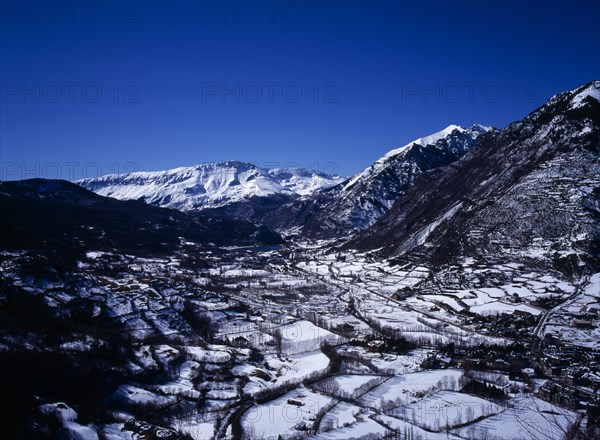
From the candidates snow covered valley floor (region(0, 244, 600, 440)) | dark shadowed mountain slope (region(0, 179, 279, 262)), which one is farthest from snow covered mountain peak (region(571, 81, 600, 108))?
dark shadowed mountain slope (region(0, 179, 279, 262))

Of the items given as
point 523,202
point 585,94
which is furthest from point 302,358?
point 585,94

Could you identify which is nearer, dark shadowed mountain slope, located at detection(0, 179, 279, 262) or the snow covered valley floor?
the snow covered valley floor

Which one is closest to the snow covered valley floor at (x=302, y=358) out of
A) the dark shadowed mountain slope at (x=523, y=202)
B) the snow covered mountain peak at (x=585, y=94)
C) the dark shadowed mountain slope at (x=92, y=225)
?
the dark shadowed mountain slope at (x=523, y=202)

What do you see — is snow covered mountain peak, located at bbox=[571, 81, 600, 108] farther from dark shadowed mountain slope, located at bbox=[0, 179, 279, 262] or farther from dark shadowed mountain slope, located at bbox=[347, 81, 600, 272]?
dark shadowed mountain slope, located at bbox=[0, 179, 279, 262]

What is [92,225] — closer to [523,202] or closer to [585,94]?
[523,202]

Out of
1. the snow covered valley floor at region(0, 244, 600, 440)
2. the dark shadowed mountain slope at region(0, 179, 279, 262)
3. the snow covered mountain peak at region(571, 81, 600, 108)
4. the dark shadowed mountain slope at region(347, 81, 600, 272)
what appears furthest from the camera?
the snow covered mountain peak at region(571, 81, 600, 108)

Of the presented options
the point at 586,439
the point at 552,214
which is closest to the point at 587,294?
the point at 552,214
